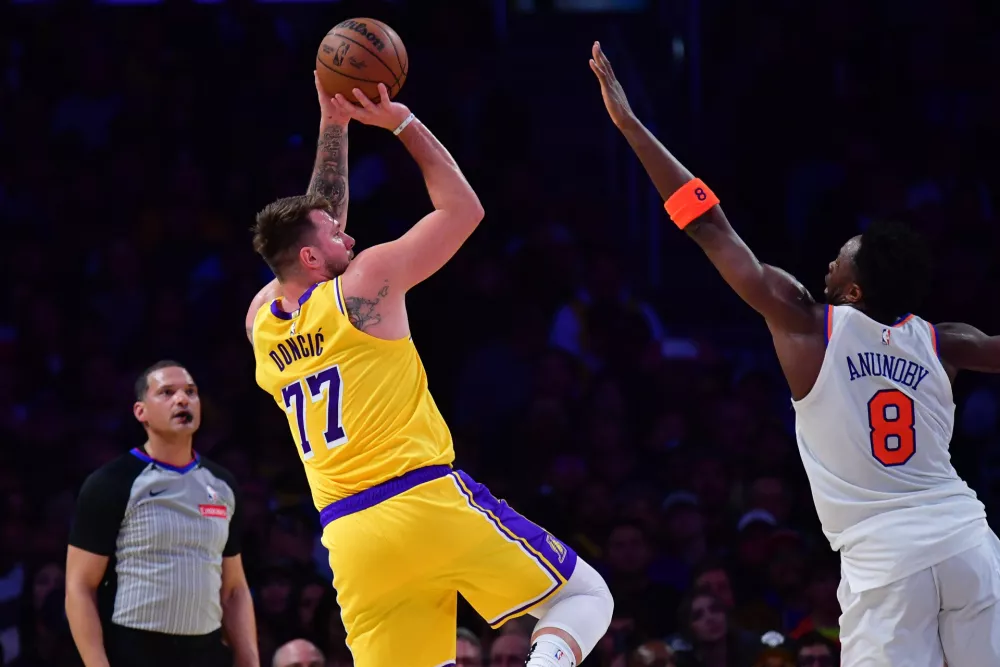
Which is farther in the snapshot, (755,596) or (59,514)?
(59,514)

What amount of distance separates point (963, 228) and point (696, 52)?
2.83 m

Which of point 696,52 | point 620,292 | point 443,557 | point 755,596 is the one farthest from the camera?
point 696,52

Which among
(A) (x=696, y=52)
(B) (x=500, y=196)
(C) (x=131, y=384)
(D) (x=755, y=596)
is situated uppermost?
(A) (x=696, y=52)

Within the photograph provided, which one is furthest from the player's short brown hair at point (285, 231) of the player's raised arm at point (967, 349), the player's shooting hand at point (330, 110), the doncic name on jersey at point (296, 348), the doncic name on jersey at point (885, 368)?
the player's raised arm at point (967, 349)

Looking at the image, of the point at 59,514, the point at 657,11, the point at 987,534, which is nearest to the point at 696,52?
the point at 657,11

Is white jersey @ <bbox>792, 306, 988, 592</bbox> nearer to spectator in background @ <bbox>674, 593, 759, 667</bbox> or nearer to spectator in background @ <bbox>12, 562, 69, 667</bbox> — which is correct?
spectator in background @ <bbox>674, 593, 759, 667</bbox>

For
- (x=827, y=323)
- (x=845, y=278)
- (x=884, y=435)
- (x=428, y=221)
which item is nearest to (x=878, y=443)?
(x=884, y=435)

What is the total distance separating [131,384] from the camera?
8062mm

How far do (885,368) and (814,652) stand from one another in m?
2.44

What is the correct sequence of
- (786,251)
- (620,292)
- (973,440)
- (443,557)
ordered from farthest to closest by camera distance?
1. (786,251)
2. (620,292)
3. (973,440)
4. (443,557)

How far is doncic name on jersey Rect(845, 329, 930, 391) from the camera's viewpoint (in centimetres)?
402

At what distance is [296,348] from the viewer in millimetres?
4102

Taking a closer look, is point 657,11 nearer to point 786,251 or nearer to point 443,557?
point 786,251

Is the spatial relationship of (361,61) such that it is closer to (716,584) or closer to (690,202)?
(690,202)
